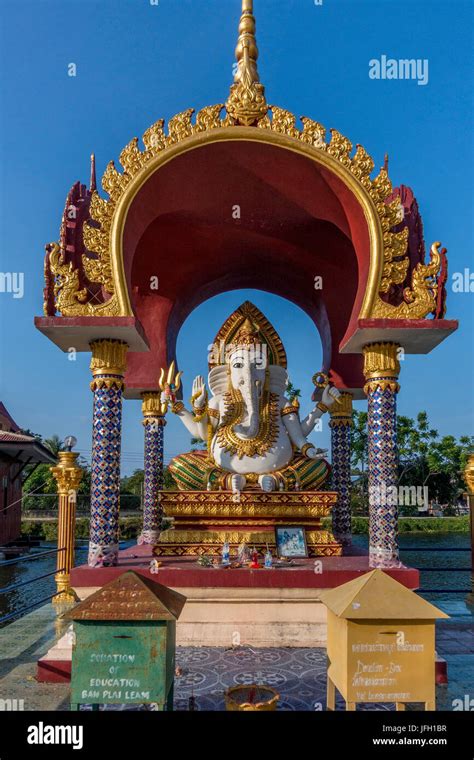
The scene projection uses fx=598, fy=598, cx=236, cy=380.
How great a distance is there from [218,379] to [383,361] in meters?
3.35

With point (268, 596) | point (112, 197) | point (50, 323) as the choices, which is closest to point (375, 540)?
point (268, 596)

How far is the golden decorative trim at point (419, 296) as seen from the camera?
7.34m

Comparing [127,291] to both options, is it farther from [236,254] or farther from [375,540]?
[375,540]

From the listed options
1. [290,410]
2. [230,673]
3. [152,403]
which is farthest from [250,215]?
[230,673]

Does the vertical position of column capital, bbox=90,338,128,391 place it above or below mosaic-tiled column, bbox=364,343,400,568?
above

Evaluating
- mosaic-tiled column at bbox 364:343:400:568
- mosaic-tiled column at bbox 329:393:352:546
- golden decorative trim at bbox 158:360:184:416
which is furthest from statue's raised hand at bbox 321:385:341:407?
golden decorative trim at bbox 158:360:184:416

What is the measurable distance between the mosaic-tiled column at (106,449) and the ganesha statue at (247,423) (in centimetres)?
191

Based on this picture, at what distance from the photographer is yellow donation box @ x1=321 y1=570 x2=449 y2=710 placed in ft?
13.4

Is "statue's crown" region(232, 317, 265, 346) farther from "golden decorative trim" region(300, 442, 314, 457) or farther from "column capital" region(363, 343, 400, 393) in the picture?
"column capital" region(363, 343, 400, 393)

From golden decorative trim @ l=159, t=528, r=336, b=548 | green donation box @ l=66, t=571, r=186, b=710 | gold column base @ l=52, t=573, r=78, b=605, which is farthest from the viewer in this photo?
gold column base @ l=52, t=573, r=78, b=605

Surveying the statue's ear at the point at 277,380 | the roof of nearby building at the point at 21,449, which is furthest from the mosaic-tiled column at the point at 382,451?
the roof of nearby building at the point at 21,449

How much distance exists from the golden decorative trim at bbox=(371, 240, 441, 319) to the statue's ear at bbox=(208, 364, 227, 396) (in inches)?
135

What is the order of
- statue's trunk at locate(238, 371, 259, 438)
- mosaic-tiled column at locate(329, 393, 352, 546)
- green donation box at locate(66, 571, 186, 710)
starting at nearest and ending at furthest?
green donation box at locate(66, 571, 186, 710) → statue's trunk at locate(238, 371, 259, 438) → mosaic-tiled column at locate(329, 393, 352, 546)

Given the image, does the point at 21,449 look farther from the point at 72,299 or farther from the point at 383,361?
the point at 383,361
